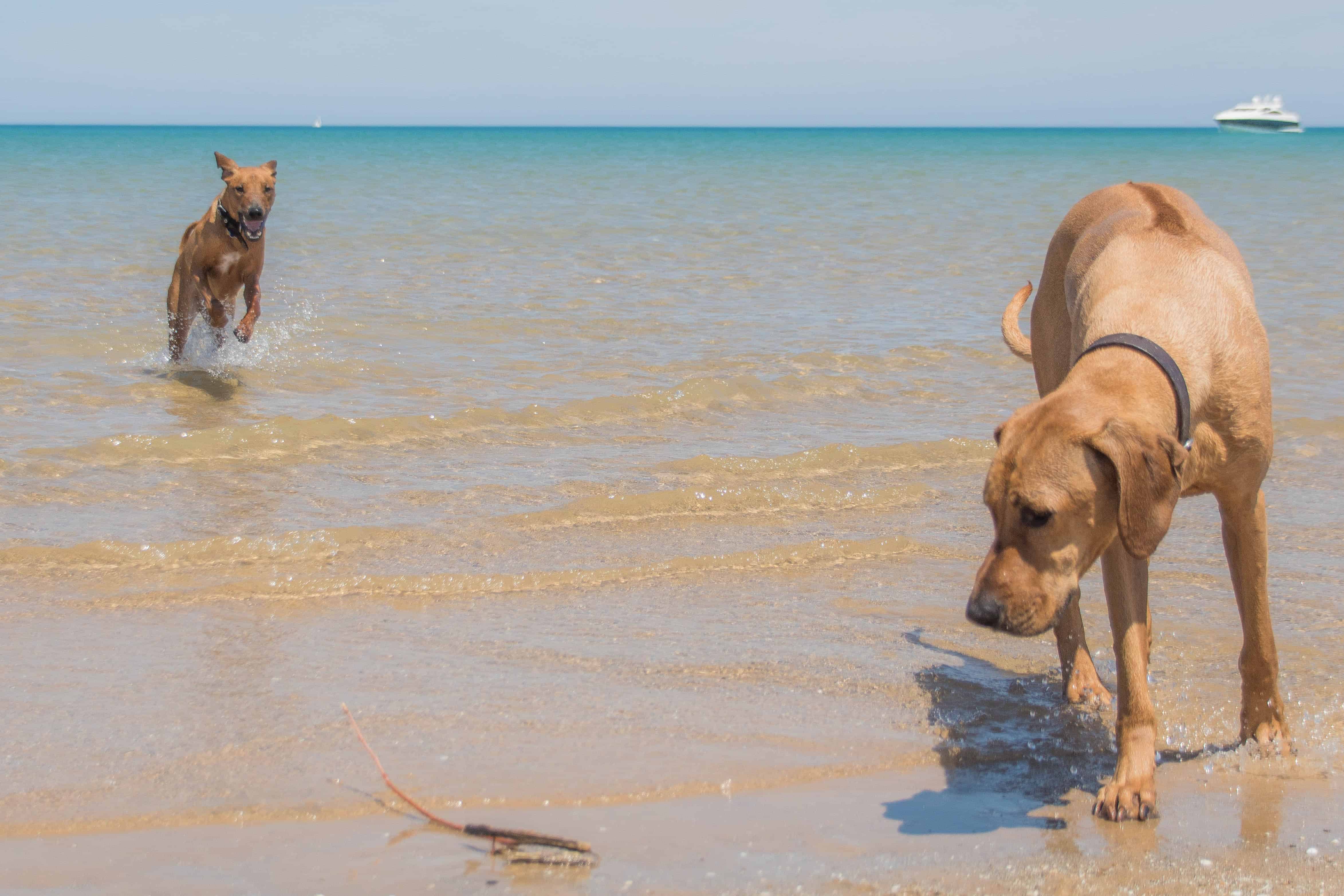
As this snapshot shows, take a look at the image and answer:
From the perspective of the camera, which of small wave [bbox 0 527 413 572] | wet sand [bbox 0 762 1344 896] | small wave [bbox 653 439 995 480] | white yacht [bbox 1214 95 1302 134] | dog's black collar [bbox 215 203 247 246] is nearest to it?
wet sand [bbox 0 762 1344 896]

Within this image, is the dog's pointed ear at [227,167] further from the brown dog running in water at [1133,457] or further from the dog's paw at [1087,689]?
the dog's paw at [1087,689]

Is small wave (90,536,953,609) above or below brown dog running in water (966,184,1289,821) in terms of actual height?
below

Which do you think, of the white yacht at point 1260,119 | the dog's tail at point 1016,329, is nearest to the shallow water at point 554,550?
the dog's tail at point 1016,329

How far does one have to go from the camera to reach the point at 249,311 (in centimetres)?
902

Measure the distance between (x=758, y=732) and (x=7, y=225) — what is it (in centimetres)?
1802

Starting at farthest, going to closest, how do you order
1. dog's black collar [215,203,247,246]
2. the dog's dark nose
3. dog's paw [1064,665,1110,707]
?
1. dog's black collar [215,203,247,246]
2. dog's paw [1064,665,1110,707]
3. the dog's dark nose

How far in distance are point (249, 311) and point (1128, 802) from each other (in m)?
7.34

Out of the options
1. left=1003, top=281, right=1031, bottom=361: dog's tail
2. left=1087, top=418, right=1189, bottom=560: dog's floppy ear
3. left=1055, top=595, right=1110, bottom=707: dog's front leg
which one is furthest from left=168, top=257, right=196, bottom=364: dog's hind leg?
left=1087, top=418, right=1189, bottom=560: dog's floppy ear

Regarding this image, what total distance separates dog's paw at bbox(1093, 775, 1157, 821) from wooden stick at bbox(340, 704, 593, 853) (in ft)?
4.18

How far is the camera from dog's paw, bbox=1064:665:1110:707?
156 inches

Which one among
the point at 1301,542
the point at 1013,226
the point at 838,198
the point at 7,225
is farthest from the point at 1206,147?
the point at 1301,542

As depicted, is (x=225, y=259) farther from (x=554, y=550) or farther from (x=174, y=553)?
(x=554, y=550)

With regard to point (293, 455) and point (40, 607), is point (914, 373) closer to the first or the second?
point (293, 455)

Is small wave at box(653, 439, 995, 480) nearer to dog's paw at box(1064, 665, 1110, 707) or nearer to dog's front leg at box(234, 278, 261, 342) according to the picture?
dog's paw at box(1064, 665, 1110, 707)
